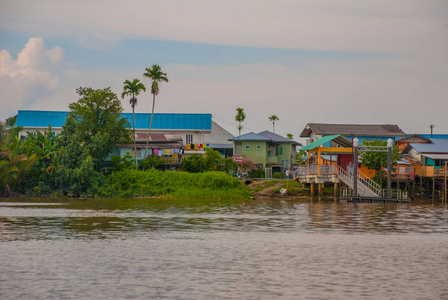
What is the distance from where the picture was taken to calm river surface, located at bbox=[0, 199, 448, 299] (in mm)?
15148

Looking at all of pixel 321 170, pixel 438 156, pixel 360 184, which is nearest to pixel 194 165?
pixel 321 170

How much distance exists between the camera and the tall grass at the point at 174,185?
2640 inches

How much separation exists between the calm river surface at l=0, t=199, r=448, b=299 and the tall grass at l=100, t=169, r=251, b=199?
32324mm

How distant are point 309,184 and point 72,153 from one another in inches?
1066

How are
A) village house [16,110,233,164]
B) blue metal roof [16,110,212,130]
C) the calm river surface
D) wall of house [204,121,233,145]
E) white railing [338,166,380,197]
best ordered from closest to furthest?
the calm river surface
white railing [338,166,380,197]
village house [16,110,233,164]
blue metal roof [16,110,212,130]
wall of house [204,121,233,145]

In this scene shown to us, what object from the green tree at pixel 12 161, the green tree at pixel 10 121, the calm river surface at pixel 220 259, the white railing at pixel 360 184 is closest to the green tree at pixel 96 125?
the green tree at pixel 12 161

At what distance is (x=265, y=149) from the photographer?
282 feet

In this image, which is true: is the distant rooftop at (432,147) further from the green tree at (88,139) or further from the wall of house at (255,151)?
the green tree at (88,139)

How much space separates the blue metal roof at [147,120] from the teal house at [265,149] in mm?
6563

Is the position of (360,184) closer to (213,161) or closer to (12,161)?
(213,161)

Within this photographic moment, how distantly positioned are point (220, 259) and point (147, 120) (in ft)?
236

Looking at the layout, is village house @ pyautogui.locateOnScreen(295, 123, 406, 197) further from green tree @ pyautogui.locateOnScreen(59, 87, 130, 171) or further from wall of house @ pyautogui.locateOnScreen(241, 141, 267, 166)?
green tree @ pyautogui.locateOnScreen(59, 87, 130, 171)

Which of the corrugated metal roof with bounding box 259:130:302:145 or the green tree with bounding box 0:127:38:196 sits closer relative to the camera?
the green tree with bounding box 0:127:38:196

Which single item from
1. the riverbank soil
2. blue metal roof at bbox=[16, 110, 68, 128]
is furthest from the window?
blue metal roof at bbox=[16, 110, 68, 128]
